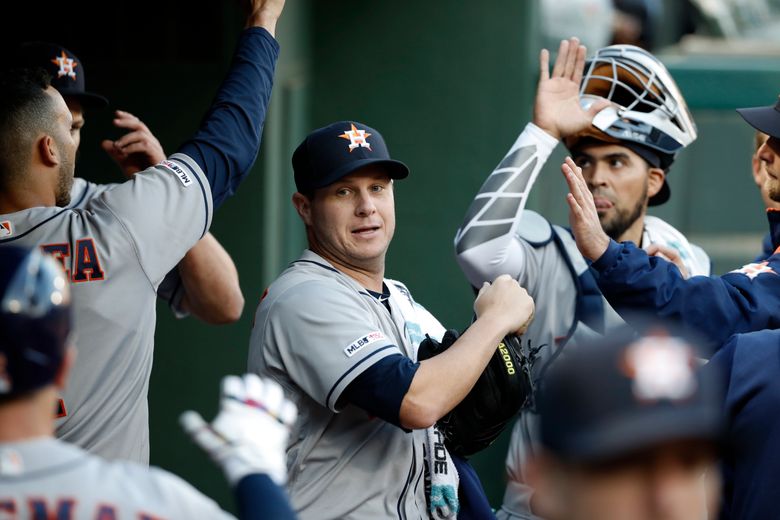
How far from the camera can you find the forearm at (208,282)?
12.0ft

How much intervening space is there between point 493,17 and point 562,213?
1147 millimetres

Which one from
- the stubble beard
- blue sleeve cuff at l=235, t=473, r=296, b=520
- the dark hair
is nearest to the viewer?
blue sleeve cuff at l=235, t=473, r=296, b=520

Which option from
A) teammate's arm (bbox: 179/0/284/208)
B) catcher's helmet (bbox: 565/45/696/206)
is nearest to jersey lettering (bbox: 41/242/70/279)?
teammate's arm (bbox: 179/0/284/208)

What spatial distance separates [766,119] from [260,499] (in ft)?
7.98

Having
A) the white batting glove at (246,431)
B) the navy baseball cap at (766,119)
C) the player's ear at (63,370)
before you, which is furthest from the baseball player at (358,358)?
the navy baseball cap at (766,119)

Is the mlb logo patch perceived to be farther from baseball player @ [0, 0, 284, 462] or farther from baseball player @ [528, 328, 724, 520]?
baseball player @ [528, 328, 724, 520]

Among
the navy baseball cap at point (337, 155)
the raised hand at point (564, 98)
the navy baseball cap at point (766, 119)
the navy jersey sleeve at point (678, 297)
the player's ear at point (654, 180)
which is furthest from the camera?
the player's ear at point (654, 180)

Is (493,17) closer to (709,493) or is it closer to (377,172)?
(377,172)

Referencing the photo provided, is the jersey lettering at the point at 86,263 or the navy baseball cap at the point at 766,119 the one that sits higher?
the navy baseball cap at the point at 766,119

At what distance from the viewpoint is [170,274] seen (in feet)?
12.2

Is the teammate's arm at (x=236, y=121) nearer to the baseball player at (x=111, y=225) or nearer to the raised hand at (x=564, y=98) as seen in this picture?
the baseball player at (x=111, y=225)

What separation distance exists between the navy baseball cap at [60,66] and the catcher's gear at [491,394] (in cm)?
182

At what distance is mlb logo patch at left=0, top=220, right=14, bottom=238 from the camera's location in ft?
9.04

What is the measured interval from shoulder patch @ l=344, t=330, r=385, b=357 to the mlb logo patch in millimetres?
915
